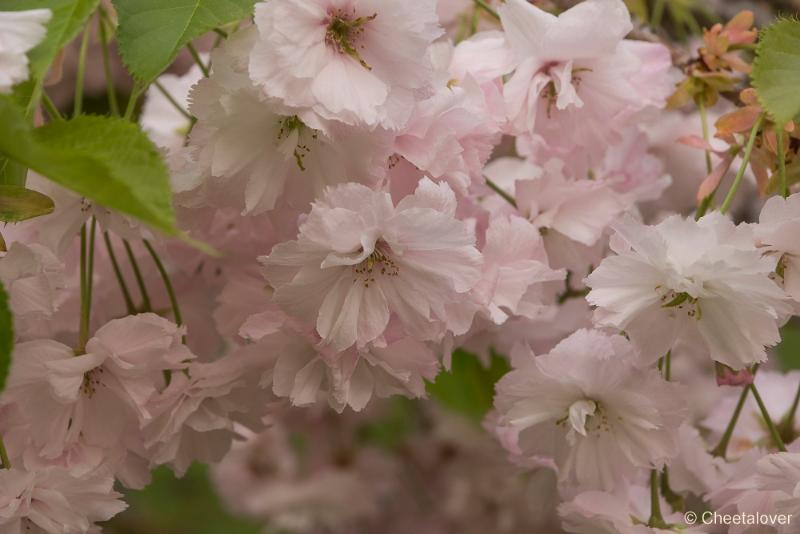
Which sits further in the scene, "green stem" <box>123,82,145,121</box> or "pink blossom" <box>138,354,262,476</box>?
"pink blossom" <box>138,354,262,476</box>

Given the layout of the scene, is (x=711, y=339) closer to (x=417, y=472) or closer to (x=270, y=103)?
(x=270, y=103)

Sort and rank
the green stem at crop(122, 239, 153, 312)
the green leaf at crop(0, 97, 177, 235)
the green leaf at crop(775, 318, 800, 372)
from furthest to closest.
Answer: the green leaf at crop(775, 318, 800, 372) < the green stem at crop(122, 239, 153, 312) < the green leaf at crop(0, 97, 177, 235)

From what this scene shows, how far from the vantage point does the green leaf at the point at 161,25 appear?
0.63m

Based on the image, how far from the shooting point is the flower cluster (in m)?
0.67

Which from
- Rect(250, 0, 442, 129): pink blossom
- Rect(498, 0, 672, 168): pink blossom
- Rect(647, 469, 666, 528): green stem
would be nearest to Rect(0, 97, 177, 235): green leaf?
Rect(250, 0, 442, 129): pink blossom

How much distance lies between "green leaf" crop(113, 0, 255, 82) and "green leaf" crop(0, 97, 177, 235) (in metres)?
0.09

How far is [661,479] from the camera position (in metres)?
0.94

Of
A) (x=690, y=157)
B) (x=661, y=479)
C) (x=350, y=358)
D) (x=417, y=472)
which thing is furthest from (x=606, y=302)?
(x=417, y=472)

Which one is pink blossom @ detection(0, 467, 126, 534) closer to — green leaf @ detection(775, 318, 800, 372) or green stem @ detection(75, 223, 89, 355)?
green stem @ detection(75, 223, 89, 355)

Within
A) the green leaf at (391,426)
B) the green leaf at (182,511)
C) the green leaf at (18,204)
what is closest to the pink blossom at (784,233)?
the green leaf at (18,204)

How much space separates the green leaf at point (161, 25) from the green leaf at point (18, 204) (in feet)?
0.33

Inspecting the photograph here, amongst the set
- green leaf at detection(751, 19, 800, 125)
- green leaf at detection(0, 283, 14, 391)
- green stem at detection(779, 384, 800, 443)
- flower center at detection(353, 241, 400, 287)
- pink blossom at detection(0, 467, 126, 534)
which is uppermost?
green leaf at detection(751, 19, 800, 125)

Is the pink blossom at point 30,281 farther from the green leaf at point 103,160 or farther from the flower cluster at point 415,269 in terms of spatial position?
the green leaf at point 103,160

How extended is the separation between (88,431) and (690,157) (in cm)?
83
